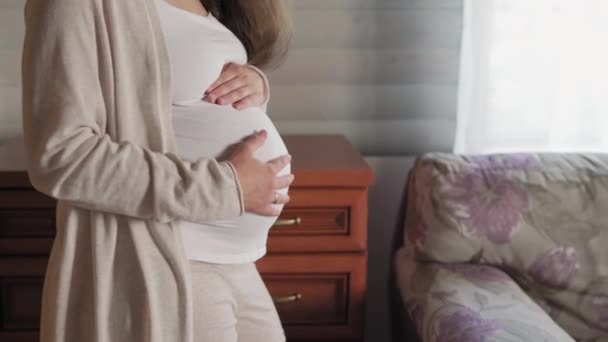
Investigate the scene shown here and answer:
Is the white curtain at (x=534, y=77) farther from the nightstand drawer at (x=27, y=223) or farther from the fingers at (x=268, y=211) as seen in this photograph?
the nightstand drawer at (x=27, y=223)

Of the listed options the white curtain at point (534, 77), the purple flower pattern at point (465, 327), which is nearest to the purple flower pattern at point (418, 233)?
the purple flower pattern at point (465, 327)

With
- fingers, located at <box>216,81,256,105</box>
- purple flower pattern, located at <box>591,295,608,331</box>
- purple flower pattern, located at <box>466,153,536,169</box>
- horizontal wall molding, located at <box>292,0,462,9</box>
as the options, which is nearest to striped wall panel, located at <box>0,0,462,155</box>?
horizontal wall molding, located at <box>292,0,462,9</box>

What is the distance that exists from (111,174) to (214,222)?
0.19 meters

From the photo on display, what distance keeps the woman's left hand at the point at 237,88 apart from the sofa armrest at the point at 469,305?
538mm

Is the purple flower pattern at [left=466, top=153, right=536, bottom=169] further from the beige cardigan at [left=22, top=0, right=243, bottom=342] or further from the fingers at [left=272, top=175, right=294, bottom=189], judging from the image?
the beige cardigan at [left=22, top=0, right=243, bottom=342]

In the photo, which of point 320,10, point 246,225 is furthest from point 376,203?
point 246,225

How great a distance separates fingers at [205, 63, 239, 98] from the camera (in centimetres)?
106

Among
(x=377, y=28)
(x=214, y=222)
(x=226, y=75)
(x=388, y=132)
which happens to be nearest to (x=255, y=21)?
(x=226, y=75)

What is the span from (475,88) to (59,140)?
1239 mm

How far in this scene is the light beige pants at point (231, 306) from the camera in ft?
3.12

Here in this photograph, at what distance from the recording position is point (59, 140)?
0.82m

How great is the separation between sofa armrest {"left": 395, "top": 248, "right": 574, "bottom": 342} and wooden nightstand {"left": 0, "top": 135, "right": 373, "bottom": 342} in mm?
136

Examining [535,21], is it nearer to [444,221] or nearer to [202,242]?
[444,221]

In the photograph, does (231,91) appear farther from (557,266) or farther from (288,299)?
(557,266)
